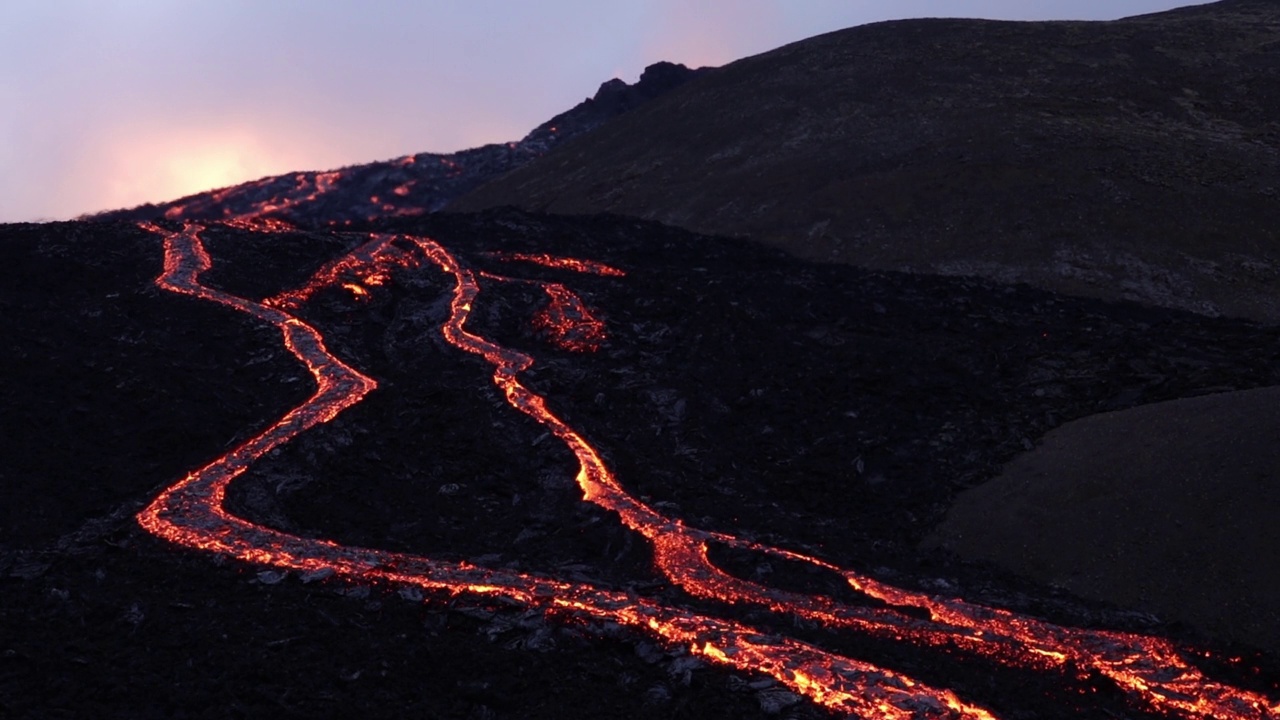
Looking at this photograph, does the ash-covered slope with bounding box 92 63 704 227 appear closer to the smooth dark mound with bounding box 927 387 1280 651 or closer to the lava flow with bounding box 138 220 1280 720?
the lava flow with bounding box 138 220 1280 720

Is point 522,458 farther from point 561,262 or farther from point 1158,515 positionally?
point 561,262

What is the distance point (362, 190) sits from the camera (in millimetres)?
84500

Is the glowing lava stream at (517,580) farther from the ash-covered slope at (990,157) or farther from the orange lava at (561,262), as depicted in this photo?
the ash-covered slope at (990,157)

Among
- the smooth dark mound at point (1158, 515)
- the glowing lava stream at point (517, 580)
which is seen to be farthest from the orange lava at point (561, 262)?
the smooth dark mound at point (1158, 515)

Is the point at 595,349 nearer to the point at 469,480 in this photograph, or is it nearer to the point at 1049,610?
the point at 469,480

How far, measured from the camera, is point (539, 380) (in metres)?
29.8

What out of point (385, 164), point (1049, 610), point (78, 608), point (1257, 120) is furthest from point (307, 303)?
point (385, 164)

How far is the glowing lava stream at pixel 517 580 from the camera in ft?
47.6

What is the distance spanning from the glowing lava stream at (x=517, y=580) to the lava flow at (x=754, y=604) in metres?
0.03

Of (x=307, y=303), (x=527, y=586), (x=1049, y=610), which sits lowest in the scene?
(x=1049, y=610)

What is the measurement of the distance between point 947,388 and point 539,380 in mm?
9961

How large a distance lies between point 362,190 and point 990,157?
1820 inches

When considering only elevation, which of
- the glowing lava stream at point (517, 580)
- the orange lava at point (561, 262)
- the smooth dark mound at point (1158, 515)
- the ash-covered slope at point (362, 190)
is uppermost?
the ash-covered slope at point (362, 190)

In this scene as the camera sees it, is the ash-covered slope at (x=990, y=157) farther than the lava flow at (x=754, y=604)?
Yes
